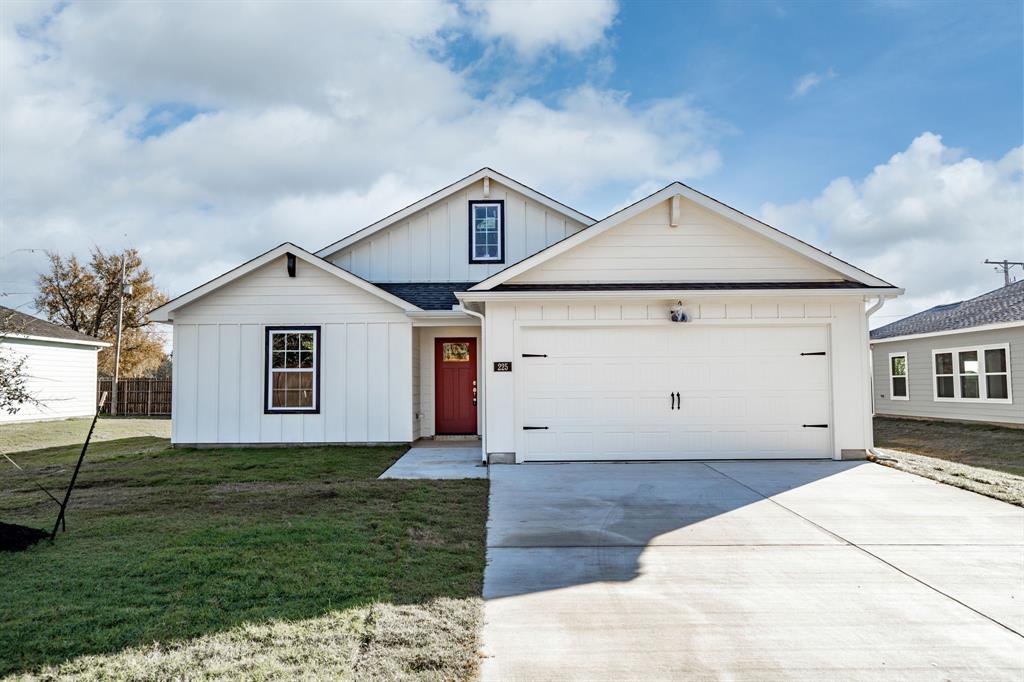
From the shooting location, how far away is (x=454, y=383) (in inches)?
521

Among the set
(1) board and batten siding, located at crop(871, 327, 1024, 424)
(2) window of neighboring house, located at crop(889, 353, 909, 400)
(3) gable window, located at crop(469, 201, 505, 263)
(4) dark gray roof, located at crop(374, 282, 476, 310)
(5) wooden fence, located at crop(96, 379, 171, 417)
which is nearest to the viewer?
(4) dark gray roof, located at crop(374, 282, 476, 310)

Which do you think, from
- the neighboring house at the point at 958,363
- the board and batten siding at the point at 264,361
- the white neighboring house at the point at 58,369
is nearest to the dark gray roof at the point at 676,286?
the board and batten siding at the point at 264,361

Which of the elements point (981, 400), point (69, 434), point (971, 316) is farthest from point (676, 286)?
point (69, 434)

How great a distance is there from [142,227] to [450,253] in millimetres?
23263

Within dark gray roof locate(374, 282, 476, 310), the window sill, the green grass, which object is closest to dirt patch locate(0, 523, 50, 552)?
the green grass

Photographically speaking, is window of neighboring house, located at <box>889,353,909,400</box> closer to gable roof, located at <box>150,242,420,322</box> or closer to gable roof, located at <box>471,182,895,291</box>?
gable roof, located at <box>471,182,895,291</box>

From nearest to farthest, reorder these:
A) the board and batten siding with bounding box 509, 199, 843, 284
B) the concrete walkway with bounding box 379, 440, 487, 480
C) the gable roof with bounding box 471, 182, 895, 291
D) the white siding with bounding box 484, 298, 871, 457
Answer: the concrete walkway with bounding box 379, 440, 487, 480
the white siding with bounding box 484, 298, 871, 457
the gable roof with bounding box 471, 182, 895, 291
the board and batten siding with bounding box 509, 199, 843, 284

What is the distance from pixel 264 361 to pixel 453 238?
5.07 metres

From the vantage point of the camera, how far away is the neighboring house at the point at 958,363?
14586 mm

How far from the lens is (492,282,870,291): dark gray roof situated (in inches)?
376

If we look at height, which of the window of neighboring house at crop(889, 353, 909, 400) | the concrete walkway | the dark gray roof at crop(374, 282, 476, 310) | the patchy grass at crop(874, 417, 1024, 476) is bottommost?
the patchy grass at crop(874, 417, 1024, 476)

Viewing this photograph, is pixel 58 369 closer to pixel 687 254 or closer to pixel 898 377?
pixel 687 254

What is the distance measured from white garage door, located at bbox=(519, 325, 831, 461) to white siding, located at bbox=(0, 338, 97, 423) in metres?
16.4

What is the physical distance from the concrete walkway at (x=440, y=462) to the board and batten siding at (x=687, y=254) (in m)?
3.75
